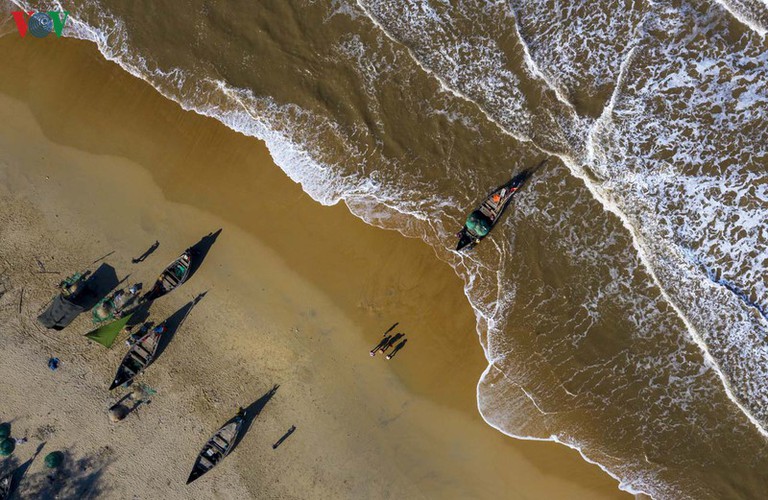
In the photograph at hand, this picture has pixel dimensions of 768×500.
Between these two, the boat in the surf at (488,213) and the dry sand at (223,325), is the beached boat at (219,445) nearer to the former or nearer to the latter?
the dry sand at (223,325)

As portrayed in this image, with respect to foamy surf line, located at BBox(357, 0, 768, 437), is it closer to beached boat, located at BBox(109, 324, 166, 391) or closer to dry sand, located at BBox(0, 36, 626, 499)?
dry sand, located at BBox(0, 36, 626, 499)

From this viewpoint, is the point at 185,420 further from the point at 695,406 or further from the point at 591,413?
the point at 695,406

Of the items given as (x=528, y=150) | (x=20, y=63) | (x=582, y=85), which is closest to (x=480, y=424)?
(x=528, y=150)

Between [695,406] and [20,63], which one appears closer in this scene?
[695,406]

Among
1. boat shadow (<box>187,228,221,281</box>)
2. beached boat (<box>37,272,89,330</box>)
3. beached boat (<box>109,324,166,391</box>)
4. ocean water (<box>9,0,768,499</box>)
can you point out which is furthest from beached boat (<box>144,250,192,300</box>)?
ocean water (<box>9,0,768,499</box>)

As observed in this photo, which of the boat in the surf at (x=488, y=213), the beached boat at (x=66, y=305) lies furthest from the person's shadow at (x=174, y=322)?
the boat in the surf at (x=488, y=213)

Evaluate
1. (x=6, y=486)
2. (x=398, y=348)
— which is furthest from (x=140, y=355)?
(x=398, y=348)
